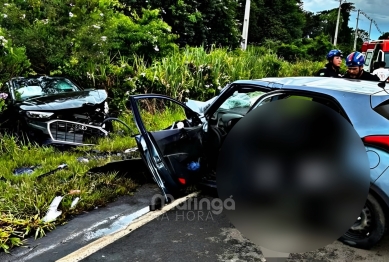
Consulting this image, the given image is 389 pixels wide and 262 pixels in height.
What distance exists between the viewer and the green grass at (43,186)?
11.1 ft

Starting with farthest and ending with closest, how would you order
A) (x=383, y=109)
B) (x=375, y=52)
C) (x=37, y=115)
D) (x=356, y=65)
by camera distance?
1. (x=375, y=52)
2. (x=37, y=115)
3. (x=356, y=65)
4. (x=383, y=109)

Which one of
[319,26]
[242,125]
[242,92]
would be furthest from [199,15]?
[319,26]

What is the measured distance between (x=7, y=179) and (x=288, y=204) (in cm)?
442

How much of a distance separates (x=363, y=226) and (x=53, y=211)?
2.97m

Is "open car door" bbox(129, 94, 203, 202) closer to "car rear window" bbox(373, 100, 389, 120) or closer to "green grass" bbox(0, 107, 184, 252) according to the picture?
"green grass" bbox(0, 107, 184, 252)

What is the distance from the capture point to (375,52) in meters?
15.3

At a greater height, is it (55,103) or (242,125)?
(242,125)

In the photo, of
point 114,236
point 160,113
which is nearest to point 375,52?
point 160,113

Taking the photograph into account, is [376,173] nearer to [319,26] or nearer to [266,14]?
[266,14]

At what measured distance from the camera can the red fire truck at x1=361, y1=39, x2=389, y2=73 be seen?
560 inches

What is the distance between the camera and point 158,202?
408 cm

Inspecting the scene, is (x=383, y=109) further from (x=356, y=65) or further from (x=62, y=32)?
(x=62, y=32)

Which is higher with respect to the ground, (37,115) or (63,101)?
(63,101)

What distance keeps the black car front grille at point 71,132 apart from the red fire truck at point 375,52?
11857mm
